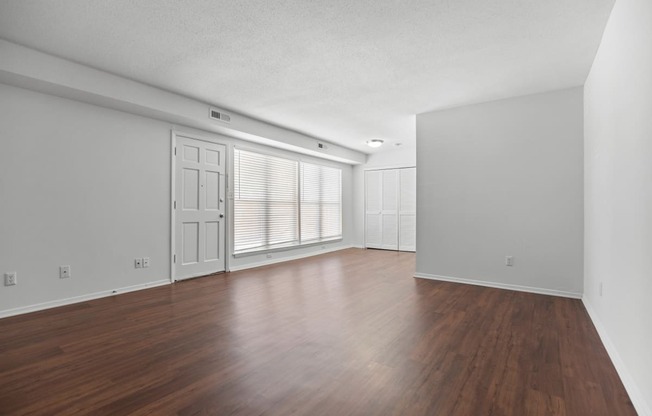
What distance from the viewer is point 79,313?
130 inches

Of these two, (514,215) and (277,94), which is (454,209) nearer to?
(514,215)

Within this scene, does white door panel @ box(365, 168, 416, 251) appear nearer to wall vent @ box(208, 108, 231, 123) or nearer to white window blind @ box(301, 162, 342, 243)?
white window blind @ box(301, 162, 342, 243)

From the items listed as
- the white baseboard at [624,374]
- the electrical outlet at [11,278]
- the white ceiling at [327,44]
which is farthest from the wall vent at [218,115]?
the white baseboard at [624,374]

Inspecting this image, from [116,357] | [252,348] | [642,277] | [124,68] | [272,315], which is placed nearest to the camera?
[642,277]

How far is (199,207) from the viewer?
16.7 feet

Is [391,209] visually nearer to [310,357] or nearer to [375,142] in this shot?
[375,142]

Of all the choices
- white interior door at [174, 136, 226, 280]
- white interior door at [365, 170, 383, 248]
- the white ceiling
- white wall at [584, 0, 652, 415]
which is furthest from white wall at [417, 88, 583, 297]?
white interior door at [365, 170, 383, 248]

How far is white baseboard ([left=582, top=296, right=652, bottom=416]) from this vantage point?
167 cm

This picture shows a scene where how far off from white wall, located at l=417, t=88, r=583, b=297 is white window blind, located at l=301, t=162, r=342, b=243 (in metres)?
3.04

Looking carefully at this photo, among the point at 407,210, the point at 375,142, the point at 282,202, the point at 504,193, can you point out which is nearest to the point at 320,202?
the point at 282,202

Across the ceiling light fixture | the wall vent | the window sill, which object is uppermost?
the ceiling light fixture

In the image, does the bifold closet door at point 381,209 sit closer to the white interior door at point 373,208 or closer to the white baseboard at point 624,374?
the white interior door at point 373,208

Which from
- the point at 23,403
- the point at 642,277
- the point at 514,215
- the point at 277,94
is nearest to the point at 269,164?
the point at 277,94

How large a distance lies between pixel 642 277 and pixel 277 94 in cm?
394
